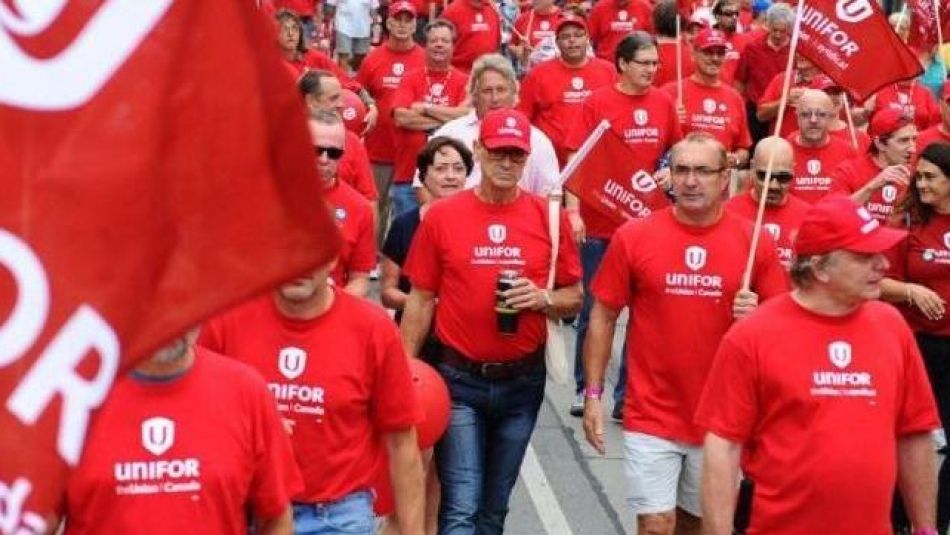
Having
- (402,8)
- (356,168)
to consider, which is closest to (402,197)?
(402,8)

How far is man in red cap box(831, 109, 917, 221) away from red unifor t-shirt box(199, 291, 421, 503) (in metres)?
4.12

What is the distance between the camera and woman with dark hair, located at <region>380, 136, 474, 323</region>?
27.9ft

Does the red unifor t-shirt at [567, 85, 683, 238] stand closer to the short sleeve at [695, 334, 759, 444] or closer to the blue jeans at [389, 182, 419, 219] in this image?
the blue jeans at [389, 182, 419, 219]

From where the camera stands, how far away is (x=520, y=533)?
9.27m

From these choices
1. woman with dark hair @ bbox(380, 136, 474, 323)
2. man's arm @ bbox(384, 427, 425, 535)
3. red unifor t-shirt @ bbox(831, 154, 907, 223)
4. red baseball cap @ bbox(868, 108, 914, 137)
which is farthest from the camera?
red baseball cap @ bbox(868, 108, 914, 137)

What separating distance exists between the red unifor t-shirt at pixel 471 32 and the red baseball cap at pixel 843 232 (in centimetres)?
1014

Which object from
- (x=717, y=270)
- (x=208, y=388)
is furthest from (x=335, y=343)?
(x=717, y=270)

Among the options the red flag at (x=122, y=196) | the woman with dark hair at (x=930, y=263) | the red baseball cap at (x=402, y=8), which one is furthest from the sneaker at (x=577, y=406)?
the red flag at (x=122, y=196)

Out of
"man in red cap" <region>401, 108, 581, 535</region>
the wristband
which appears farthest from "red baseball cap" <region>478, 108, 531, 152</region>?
the wristband

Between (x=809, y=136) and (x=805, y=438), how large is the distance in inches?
210

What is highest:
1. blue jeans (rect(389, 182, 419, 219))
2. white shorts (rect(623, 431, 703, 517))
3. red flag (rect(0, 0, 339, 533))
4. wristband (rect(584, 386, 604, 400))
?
red flag (rect(0, 0, 339, 533))

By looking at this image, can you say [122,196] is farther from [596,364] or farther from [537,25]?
[537,25]

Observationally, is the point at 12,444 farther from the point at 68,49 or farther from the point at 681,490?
the point at 681,490

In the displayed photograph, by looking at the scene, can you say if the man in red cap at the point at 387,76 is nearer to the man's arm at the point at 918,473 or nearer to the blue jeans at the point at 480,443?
the blue jeans at the point at 480,443
